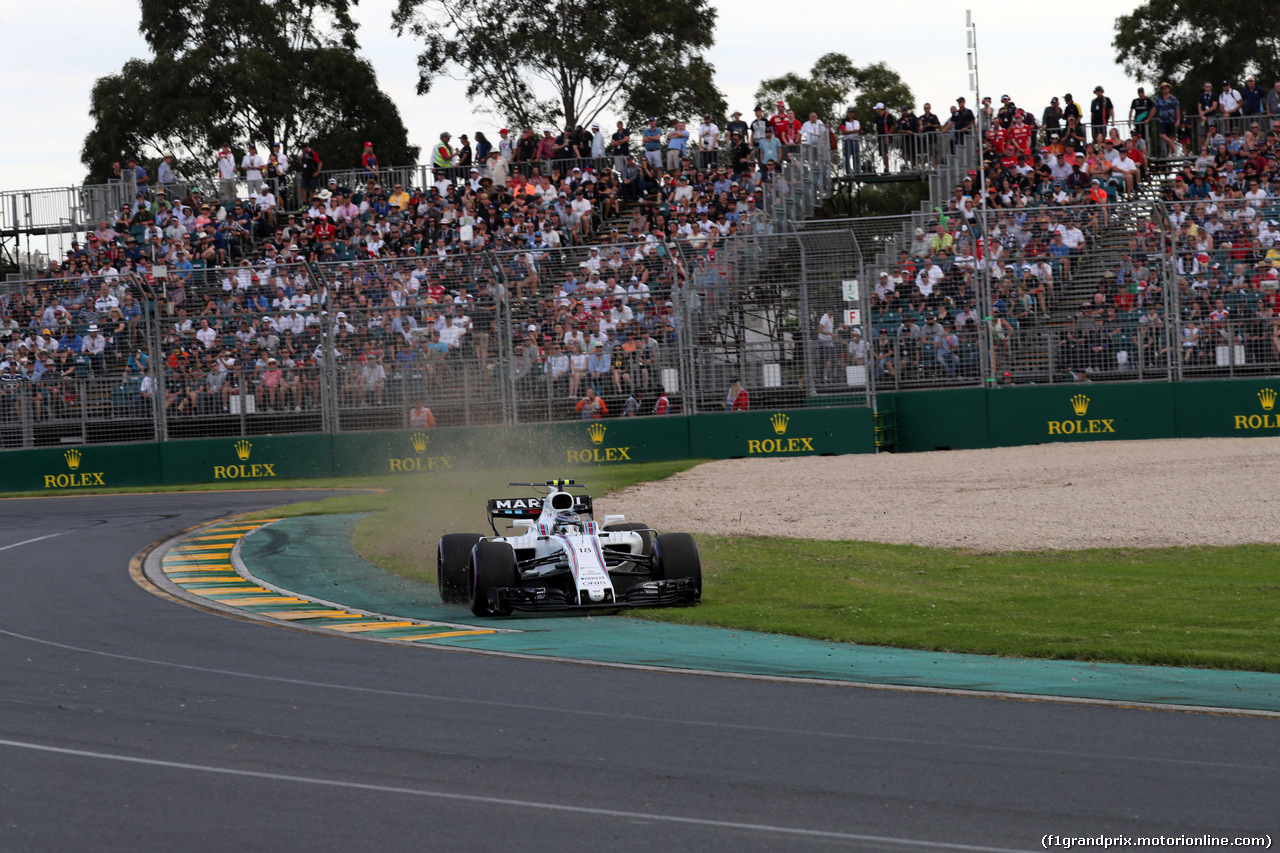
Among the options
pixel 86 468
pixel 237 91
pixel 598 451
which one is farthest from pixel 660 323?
pixel 237 91

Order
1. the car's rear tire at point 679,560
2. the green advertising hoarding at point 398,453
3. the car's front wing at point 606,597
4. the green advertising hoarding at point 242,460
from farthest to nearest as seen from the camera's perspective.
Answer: the green advertising hoarding at point 242,460 < the green advertising hoarding at point 398,453 < the car's rear tire at point 679,560 < the car's front wing at point 606,597

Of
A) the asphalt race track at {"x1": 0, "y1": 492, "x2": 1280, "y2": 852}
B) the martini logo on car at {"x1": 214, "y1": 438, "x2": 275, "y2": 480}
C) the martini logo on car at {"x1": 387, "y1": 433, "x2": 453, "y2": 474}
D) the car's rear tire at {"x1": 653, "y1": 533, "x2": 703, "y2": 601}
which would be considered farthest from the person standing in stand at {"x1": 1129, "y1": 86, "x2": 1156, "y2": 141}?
the asphalt race track at {"x1": 0, "y1": 492, "x2": 1280, "y2": 852}

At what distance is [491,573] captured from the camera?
12617mm

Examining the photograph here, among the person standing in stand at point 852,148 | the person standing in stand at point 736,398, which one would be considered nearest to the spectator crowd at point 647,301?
the person standing in stand at point 736,398

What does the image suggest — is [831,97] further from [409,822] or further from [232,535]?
[409,822]

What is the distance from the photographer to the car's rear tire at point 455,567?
13531mm

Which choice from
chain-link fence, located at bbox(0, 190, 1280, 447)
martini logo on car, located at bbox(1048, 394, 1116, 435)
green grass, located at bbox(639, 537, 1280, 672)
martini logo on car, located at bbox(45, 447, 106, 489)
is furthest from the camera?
martini logo on car, located at bbox(45, 447, 106, 489)

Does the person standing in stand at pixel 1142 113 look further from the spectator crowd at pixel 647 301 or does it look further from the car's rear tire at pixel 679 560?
the car's rear tire at pixel 679 560

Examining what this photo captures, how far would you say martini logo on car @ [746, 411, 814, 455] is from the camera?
87.3 ft

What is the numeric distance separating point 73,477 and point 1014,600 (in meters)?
20.8

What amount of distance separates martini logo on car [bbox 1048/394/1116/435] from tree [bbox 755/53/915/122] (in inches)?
1303

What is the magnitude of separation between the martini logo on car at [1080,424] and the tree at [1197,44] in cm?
3336

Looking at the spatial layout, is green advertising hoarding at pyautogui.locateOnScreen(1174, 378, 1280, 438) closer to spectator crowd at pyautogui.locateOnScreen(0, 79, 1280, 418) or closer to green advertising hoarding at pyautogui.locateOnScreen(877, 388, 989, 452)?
spectator crowd at pyautogui.locateOnScreen(0, 79, 1280, 418)

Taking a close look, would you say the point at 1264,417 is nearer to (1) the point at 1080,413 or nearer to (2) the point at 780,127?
(1) the point at 1080,413
